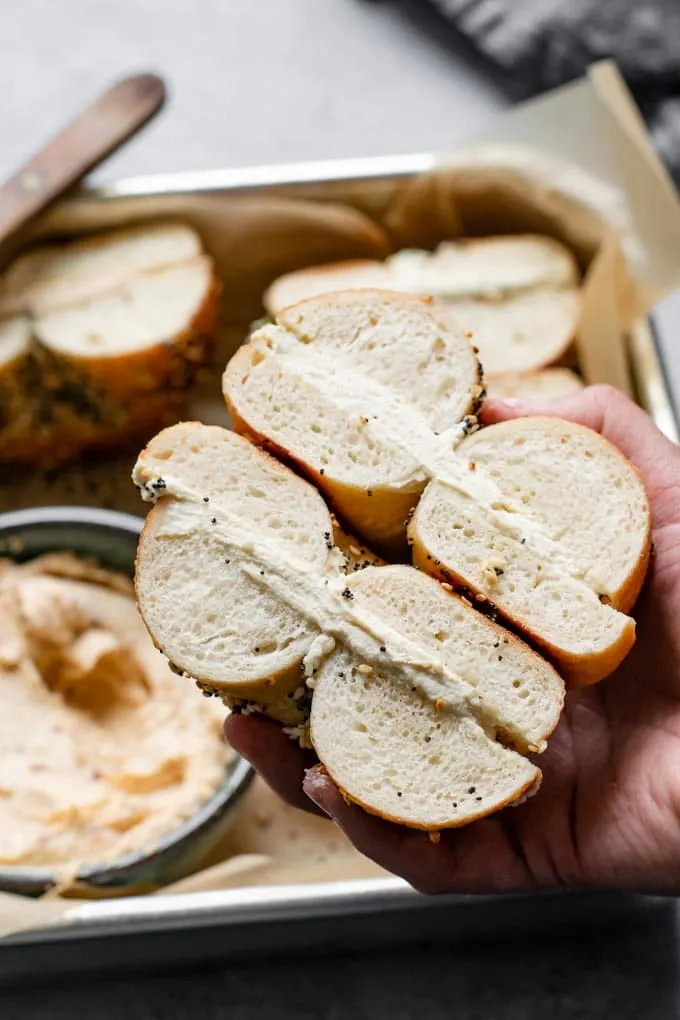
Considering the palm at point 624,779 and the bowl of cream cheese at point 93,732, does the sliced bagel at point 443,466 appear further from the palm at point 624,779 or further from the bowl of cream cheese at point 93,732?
the bowl of cream cheese at point 93,732

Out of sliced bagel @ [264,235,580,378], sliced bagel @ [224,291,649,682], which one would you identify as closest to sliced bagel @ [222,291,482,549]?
sliced bagel @ [224,291,649,682]

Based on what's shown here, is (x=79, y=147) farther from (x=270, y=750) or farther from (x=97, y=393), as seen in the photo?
(x=270, y=750)

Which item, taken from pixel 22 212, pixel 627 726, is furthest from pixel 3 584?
pixel 627 726

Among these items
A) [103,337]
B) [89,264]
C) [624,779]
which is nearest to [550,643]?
[624,779]

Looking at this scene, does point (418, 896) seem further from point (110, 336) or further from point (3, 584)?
point (110, 336)

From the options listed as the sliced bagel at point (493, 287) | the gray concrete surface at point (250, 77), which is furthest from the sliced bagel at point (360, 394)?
the gray concrete surface at point (250, 77)
